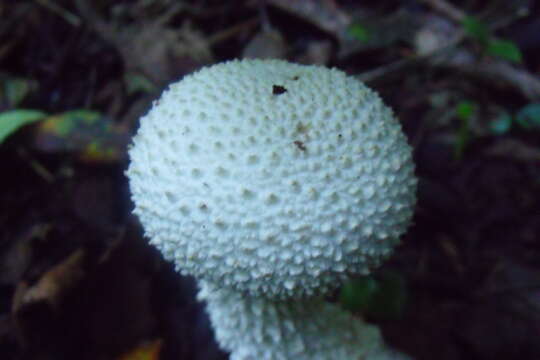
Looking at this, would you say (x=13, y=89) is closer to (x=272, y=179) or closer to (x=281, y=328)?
(x=281, y=328)

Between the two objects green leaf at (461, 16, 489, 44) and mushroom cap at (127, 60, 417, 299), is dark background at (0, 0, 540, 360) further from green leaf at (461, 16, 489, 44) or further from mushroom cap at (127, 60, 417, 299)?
mushroom cap at (127, 60, 417, 299)

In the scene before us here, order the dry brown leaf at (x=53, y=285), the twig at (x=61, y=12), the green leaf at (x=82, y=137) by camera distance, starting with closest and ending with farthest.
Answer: the dry brown leaf at (x=53, y=285) < the green leaf at (x=82, y=137) < the twig at (x=61, y=12)

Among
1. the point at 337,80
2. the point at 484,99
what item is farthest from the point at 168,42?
the point at 484,99

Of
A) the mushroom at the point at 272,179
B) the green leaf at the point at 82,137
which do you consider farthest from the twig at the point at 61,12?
the mushroom at the point at 272,179

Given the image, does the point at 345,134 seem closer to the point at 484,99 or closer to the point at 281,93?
the point at 281,93

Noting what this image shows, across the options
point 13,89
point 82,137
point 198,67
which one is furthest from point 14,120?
point 198,67

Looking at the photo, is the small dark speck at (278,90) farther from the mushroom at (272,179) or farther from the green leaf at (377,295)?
the green leaf at (377,295)

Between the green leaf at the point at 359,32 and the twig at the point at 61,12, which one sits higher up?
the twig at the point at 61,12
